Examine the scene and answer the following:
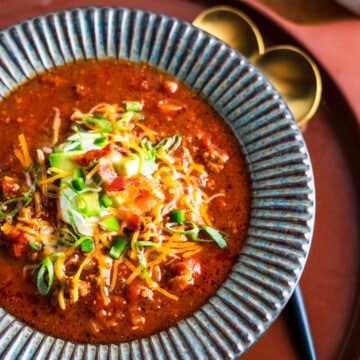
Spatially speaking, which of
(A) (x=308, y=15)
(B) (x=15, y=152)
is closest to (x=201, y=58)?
(A) (x=308, y=15)

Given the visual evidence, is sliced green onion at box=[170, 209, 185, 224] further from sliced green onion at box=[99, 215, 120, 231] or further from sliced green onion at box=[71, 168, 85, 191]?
sliced green onion at box=[71, 168, 85, 191]

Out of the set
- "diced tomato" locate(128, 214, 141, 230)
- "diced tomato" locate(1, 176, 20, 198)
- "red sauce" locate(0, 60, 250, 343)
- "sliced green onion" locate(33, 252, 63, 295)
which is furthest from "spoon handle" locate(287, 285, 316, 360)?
"diced tomato" locate(1, 176, 20, 198)

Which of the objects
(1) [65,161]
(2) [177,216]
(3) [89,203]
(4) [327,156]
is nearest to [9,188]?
(1) [65,161]

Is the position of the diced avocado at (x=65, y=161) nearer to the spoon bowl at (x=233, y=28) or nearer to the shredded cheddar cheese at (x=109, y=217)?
the shredded cheddar cheese at (x=109, y=217)

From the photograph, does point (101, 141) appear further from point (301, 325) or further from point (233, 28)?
point (301, 325)

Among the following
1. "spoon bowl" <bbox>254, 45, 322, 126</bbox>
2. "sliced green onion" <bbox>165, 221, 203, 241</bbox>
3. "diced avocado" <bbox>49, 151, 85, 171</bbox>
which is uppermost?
"spoon bowl" <bbox>254, 45, 322, 126</bbox>
